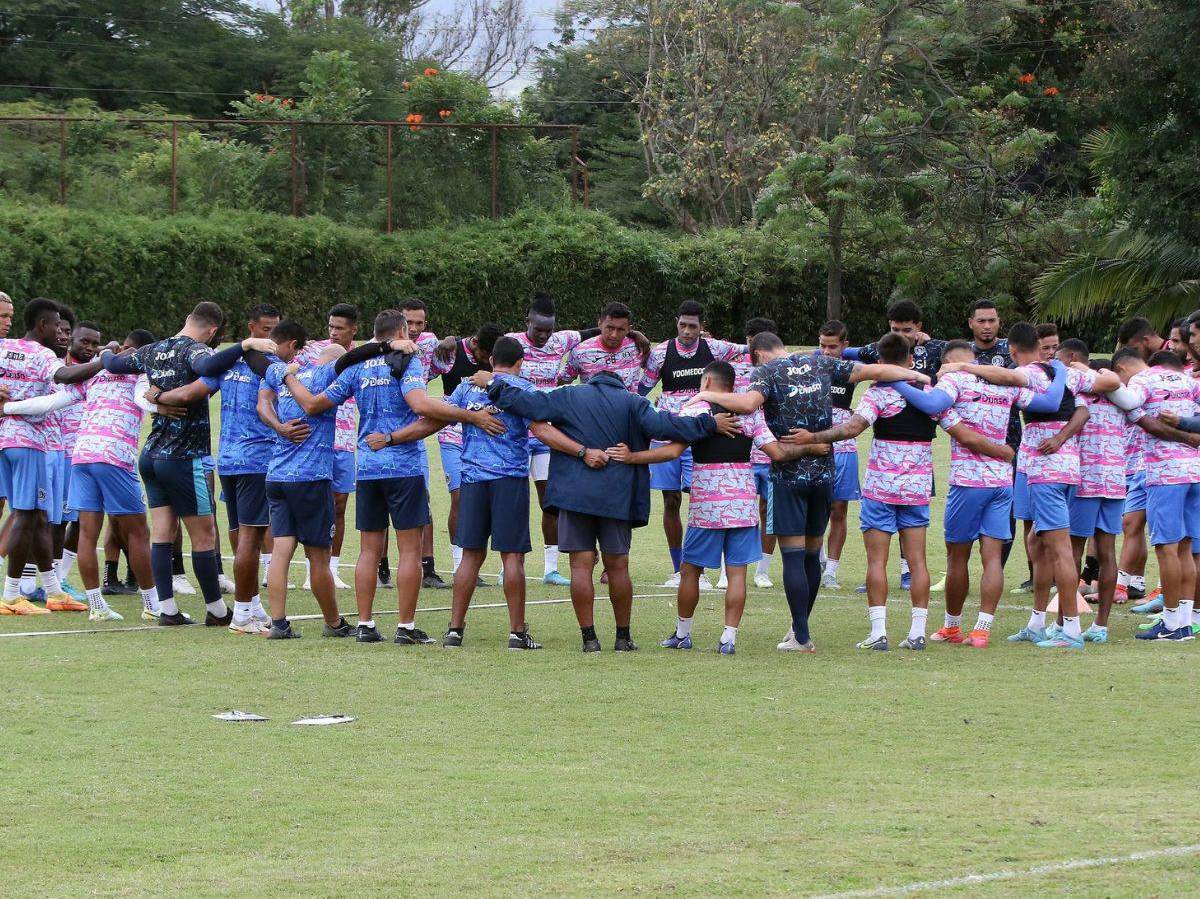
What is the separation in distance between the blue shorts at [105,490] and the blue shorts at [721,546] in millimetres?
4259

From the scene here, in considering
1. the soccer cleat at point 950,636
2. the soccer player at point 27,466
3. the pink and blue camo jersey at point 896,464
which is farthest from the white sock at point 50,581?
the soccer cleat at point 950,636

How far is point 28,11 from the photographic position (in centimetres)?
4703

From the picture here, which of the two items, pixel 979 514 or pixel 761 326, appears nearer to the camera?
pixel 979 514

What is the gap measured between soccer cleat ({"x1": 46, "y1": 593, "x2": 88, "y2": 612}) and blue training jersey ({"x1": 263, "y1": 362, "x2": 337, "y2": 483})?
2509mm

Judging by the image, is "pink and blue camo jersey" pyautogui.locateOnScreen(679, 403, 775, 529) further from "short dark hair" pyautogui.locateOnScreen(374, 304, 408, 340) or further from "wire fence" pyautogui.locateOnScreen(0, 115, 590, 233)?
"wire fence" pyautogui.locateOnScreen(0, 115, 590, 233)

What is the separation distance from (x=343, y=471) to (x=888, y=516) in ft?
16.9

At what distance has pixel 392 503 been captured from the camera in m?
10.9

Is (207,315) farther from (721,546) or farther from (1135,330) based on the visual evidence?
(1135,330)

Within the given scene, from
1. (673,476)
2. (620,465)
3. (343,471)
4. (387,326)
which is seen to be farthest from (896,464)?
(343,471)

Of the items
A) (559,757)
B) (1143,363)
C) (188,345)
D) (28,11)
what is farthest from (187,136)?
(559,757)

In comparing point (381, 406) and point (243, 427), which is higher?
point (381, 406)

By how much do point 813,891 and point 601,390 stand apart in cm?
552

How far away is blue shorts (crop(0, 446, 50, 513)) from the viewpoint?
12180 millimetres

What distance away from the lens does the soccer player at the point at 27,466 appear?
1221 cm
